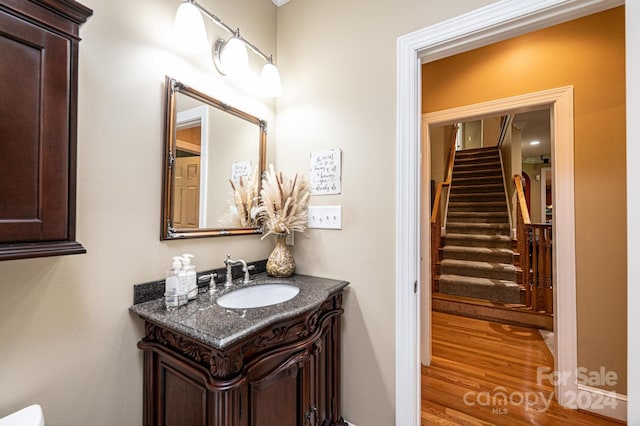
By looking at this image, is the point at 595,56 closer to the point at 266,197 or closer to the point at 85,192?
the point at 266,197

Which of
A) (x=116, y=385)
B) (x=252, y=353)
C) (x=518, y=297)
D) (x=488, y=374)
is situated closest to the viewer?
(x=252, y=353)

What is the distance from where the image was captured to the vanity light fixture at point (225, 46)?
119 cm

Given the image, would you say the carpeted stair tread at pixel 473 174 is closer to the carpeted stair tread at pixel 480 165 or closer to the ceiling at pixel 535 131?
the carpeted stair tread at pixel 480 165

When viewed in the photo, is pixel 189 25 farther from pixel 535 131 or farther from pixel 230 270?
pixel 535 131

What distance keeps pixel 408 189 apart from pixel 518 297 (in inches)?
120

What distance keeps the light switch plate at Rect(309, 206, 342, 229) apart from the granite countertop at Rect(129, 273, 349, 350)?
0.41m

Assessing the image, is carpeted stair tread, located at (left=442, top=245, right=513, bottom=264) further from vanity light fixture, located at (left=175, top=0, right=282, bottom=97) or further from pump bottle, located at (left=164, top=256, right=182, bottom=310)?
pump bottle, located at (left=164, top=256, right=182, bottom=310)

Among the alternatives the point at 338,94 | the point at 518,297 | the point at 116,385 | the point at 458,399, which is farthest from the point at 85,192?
the point at 518,297

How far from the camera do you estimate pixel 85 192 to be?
3.19 feet

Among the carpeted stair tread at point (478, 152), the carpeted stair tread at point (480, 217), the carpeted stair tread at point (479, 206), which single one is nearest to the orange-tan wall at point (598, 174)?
the carpeted stair tread at point (480, 217)

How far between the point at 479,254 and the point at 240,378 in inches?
161

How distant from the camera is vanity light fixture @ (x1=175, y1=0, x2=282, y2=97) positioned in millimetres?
1187

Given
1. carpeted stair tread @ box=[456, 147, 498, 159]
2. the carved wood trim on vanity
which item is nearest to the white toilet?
the carved wood trim on vanity

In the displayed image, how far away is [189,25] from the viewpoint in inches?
46.8
